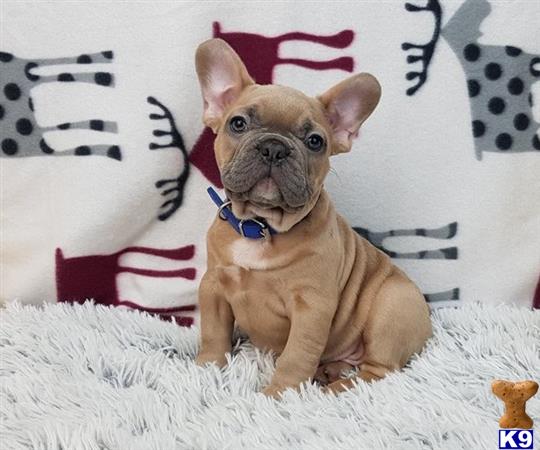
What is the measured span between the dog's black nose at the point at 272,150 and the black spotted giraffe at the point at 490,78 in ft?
2.02

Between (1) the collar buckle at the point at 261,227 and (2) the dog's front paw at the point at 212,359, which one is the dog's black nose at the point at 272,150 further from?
(2) the dog's front paw at the point at 212,359

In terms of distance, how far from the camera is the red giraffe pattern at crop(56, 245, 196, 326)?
1.98m

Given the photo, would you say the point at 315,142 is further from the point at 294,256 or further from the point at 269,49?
the point at 269,49

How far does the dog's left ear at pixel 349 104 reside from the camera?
1590mm

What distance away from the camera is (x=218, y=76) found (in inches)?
64.7

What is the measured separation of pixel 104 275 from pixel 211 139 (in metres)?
0.48

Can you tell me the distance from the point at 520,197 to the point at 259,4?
850 millimetres

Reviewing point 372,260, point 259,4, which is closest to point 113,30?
point 259,4

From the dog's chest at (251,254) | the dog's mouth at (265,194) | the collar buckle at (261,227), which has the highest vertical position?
the dog's mouth at (265,194)

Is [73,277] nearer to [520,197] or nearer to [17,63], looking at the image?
[17,63]

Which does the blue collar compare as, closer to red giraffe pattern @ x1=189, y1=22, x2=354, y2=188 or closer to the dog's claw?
the dog's claw

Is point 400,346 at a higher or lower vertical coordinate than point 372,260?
lower

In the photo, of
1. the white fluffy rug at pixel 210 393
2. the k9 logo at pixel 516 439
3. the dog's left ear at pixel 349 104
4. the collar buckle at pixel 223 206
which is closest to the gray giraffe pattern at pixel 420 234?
the white fluffy rug at pixel 210 393

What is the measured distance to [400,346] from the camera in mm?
1649
